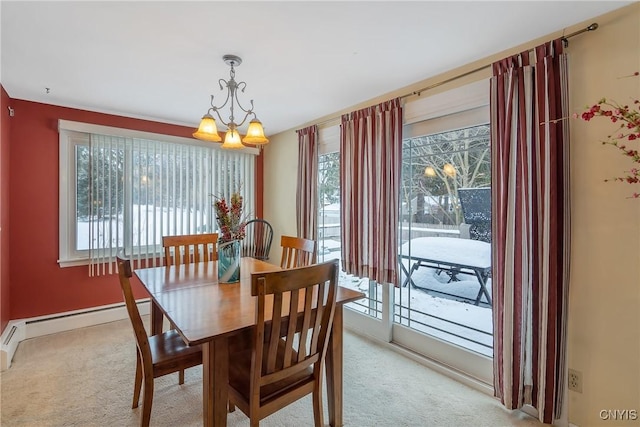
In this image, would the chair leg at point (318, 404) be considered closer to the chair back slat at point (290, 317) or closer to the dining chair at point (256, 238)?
the chair back slat at point (290, 317)

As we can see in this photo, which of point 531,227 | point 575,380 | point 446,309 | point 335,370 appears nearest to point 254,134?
point 335,370

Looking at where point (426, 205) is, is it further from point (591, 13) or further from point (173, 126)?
point (173, 126)

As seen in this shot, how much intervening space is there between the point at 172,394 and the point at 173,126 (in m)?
3.07

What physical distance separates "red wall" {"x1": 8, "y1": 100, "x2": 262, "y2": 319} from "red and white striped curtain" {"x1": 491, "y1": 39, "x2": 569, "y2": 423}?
158 inches

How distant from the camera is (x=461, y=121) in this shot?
233 cm

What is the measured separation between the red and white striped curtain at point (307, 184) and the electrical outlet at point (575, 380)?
2.49 meters

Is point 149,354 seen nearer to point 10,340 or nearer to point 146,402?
point 146,402

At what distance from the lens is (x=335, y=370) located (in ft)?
5.74

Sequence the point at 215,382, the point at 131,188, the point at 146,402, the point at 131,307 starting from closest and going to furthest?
the point at 215,382, the point at 131,307, the point at 146,402, the point at 131,188

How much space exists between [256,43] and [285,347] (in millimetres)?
1852

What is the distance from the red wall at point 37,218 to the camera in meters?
2.94

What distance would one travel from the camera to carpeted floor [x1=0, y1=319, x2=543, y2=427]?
1.85 meters

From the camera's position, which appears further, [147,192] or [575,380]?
[147,192]

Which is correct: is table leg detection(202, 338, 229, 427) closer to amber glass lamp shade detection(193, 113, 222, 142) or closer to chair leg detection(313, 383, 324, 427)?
chair leg detection(313, 383, 324, 427)
